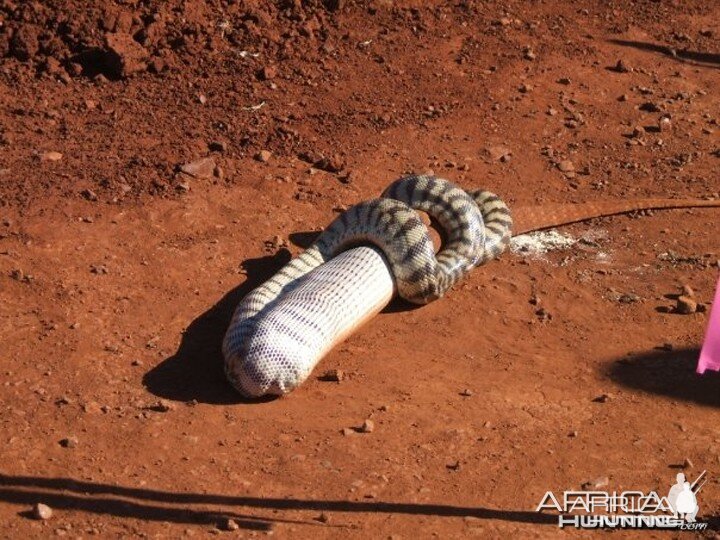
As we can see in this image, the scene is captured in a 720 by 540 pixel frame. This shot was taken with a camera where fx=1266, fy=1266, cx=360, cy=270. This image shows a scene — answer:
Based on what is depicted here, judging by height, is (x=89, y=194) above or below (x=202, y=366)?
above

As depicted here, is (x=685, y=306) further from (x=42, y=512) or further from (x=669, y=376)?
(x=42, y=512)

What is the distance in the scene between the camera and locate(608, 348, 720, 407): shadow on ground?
26.8 ft

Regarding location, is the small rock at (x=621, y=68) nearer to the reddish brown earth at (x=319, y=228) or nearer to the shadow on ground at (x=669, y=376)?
the reddish brown earth at (x=319, y=228)

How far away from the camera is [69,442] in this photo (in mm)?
7523

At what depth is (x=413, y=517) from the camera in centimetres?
696

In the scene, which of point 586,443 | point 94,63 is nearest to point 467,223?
point 586,443

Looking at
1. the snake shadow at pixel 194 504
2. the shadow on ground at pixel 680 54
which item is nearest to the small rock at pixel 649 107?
the shadow on ground at pixel 680 54

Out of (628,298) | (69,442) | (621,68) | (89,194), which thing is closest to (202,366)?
(69,442)

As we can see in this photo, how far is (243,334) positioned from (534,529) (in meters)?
2.51

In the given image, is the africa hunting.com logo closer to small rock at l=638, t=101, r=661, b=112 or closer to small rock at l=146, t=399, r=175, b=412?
small rock at l=146, t=399, r=175, b=412

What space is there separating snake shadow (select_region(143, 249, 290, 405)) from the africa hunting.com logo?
7.06ft

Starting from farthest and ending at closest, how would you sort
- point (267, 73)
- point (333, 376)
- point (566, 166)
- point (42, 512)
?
point (267, 73), point (566, 166), point (333, 376), point (42, 512)

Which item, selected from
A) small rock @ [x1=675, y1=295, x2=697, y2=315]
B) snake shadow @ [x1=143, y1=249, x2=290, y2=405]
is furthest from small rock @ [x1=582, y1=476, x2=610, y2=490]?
small rock @ [x1=675, y1=295, x2=697, y2=315]

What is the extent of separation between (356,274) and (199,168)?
2.19 m
